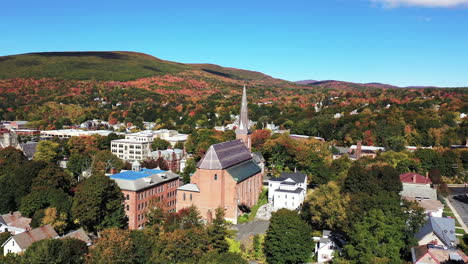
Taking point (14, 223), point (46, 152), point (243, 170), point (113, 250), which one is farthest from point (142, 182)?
point (46, 152)

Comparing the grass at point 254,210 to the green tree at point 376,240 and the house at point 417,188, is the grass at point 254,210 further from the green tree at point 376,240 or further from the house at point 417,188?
the house at point 417,188

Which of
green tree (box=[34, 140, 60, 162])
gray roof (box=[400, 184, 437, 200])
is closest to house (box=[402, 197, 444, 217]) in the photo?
gray roof (box=[400, 184, 437, 200])

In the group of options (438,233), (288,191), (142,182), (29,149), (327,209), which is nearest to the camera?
(438,233)

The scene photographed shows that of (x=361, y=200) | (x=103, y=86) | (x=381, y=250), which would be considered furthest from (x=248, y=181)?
(x=103, y=86)

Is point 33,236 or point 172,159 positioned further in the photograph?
point 172,159

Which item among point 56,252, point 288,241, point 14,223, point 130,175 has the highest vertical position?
point 130,175

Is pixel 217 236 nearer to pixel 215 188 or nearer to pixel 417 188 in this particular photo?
pixel 215 188

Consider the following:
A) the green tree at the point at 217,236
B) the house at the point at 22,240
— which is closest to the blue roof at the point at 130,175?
the house at the point at 22,240

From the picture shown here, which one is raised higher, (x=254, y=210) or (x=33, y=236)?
(x=33, y=236)
